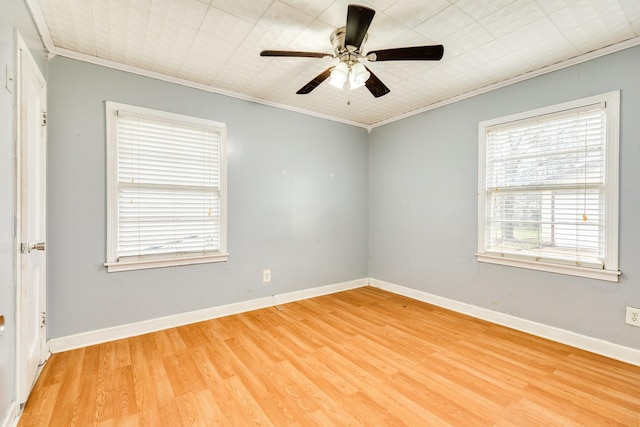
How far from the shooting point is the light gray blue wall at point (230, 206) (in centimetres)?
238

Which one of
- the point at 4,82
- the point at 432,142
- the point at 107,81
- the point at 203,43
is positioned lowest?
the point at 4,82

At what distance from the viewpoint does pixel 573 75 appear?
2.48 m

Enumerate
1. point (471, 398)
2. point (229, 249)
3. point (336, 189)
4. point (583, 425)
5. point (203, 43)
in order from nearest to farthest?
point (583, 425), point (471, 398), point (203, 43), point (229, 249), point (336, 189)

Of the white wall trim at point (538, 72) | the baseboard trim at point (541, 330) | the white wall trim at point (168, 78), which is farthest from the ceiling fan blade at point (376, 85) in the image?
the baseboard trim at point (541, 330)

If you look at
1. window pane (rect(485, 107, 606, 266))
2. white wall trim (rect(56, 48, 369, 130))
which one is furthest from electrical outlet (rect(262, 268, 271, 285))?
window pane (rect(485, 107, 606, 266))

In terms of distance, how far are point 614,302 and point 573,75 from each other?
1915mm

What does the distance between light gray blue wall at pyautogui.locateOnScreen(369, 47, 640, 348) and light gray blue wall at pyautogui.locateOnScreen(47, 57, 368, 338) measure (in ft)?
1.71

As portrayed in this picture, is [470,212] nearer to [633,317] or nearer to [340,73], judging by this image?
[633,317]

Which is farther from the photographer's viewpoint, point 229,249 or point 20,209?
point 229,249

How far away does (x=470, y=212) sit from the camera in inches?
127

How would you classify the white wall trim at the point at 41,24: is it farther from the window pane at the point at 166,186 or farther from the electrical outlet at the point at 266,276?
the electrical outlet at the point at 266,276


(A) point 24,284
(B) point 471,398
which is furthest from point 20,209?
(B) point 471,398

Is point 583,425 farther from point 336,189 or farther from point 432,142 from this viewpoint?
point 336,189

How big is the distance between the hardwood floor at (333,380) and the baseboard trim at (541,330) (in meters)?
0.10
